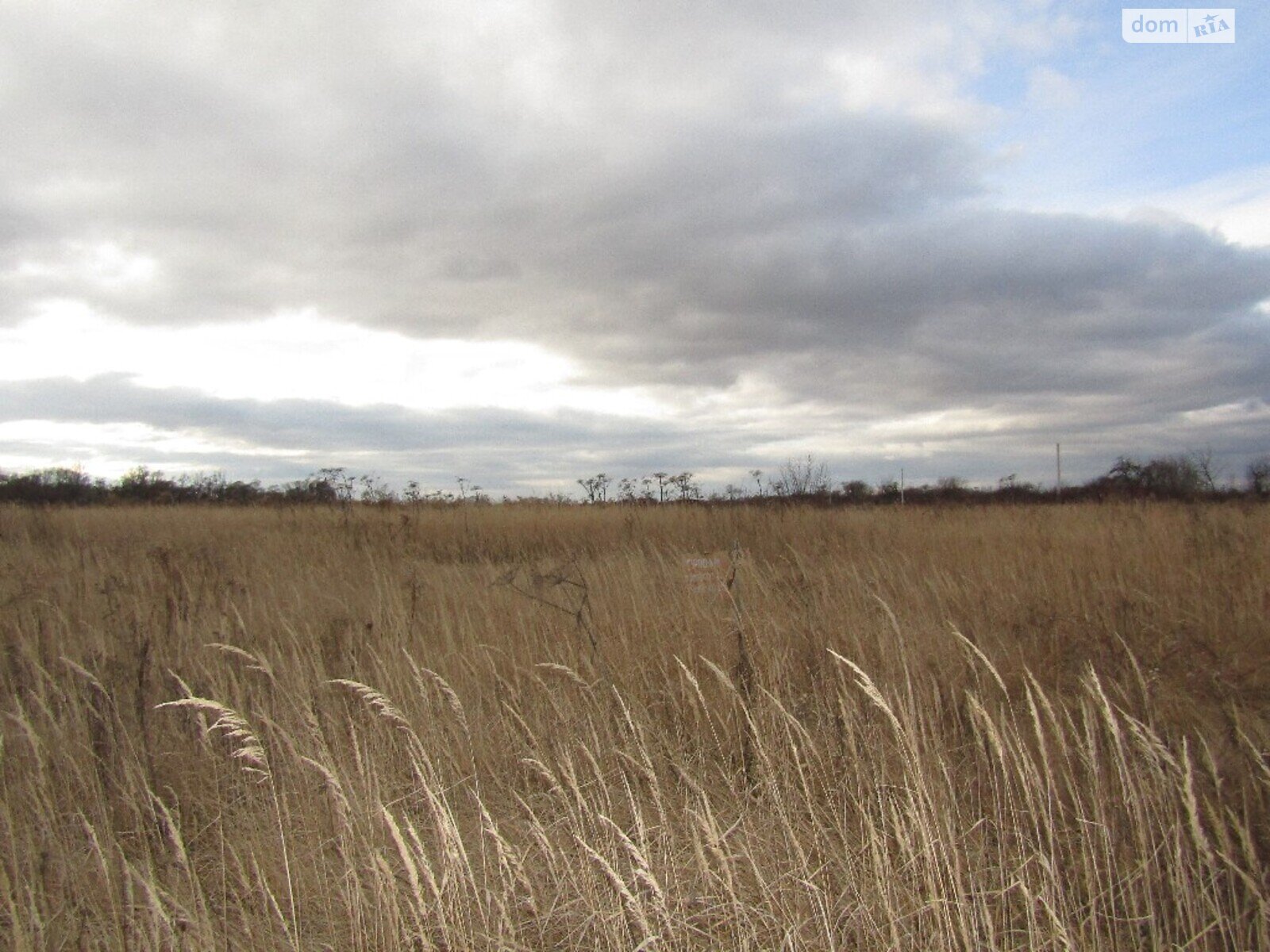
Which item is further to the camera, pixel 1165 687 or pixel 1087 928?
pixel 1165 687

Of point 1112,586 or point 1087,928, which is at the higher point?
point 1112,586

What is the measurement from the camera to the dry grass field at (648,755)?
6.50 ft

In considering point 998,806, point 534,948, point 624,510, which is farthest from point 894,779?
point 624,510

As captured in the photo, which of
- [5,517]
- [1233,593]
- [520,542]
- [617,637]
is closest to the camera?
[617,637]

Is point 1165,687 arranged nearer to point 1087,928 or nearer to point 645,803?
point 1087,928

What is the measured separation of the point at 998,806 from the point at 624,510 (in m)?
10.6

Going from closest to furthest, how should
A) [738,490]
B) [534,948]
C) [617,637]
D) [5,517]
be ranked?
[534,948]
[617,637]
[5,517]
[738,490]

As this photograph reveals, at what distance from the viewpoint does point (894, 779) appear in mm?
2838

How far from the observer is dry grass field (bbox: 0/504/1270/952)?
198cm

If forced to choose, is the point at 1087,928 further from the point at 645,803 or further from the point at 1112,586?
the point at 1112,586

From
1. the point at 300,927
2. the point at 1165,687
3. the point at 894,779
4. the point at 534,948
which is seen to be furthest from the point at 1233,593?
the point at 300,927

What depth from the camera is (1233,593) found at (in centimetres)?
538

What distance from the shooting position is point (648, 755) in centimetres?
248

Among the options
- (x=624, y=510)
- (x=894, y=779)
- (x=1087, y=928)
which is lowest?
(x=1087, y=928)
